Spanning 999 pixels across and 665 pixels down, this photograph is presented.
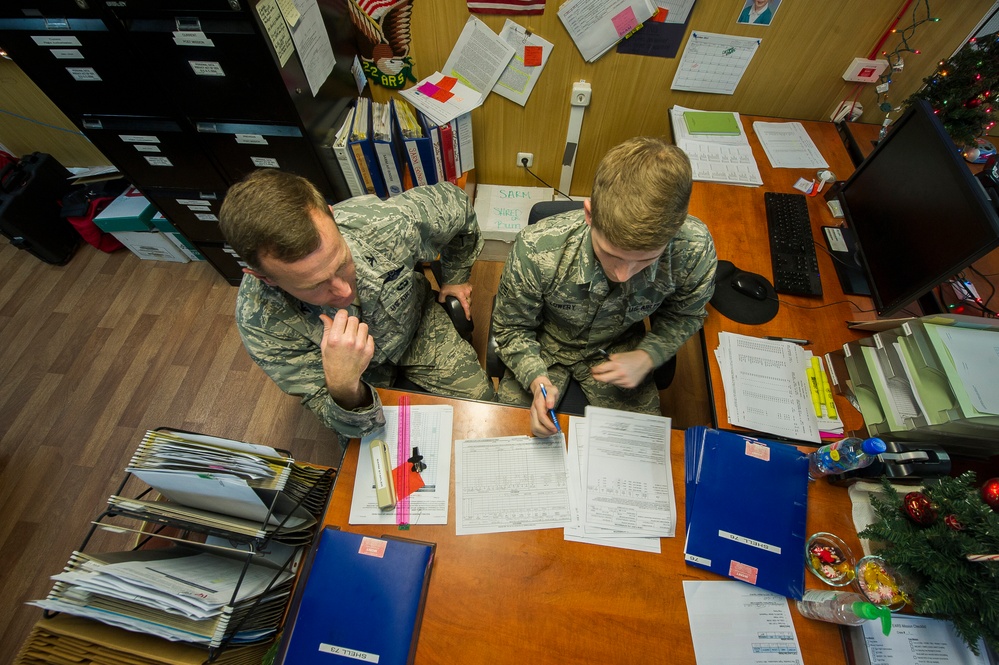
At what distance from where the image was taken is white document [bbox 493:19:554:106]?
1.78m

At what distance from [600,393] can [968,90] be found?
1.55m

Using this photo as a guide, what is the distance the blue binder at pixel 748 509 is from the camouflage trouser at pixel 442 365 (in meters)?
0.77

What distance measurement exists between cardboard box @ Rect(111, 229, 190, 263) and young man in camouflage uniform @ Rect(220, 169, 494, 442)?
5.71 ft

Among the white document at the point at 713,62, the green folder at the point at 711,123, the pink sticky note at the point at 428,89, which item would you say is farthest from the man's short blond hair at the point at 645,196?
the pink sticky note at the point at 428,89

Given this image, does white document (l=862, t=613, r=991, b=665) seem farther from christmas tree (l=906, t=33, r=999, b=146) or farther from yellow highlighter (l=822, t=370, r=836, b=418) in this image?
christmas tree (l=906, t=33, r=999, b=146)

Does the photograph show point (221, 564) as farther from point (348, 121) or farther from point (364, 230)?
point (348, 121)

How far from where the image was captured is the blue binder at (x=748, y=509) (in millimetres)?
957

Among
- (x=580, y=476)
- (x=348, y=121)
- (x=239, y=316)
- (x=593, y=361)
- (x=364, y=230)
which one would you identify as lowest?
(x=580, y=476)

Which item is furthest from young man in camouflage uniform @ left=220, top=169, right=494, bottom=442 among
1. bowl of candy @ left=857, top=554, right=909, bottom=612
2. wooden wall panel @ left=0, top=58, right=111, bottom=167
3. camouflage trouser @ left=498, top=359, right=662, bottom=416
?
wooden wall panel @ left=0, top=58, right=111, bottom=167

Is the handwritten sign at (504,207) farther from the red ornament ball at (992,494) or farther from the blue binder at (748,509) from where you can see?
the red ornament ball at (992,494)

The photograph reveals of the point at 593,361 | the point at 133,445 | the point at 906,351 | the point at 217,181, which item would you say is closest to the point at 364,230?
the point at 593,361

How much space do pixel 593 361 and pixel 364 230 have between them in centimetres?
88

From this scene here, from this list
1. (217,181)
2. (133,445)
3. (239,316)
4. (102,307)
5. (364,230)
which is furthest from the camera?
(102,307)

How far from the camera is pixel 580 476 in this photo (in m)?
1.07
